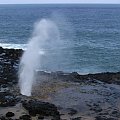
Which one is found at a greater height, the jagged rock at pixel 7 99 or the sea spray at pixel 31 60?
the sea spray at pixel 31 60

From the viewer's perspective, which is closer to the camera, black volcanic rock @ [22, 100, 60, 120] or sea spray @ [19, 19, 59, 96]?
black volcanic rock @ [22, 100, 60, 120]

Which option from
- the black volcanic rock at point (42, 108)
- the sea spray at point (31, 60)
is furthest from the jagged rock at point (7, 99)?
the sea spray at point (31, 60)

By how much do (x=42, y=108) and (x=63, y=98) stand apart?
511cm

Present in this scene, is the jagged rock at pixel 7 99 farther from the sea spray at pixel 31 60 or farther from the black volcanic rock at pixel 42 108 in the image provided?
the sea spray at pixel 31 60

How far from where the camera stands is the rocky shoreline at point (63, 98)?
33406mm

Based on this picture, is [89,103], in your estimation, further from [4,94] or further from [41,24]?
[41,24]

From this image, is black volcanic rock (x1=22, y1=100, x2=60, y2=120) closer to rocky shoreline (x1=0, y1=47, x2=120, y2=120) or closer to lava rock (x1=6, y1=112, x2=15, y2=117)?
rocky shoreline (x1=0, y1=47, x2=120, y2=120)

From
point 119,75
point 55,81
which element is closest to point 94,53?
point 119,75

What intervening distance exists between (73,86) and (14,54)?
22659mm

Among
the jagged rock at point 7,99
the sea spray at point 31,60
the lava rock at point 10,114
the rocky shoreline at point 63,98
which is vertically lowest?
the rocky shoreline at point 63,98

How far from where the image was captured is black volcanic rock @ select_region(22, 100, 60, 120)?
3316 cm

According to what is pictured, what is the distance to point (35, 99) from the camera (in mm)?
37469

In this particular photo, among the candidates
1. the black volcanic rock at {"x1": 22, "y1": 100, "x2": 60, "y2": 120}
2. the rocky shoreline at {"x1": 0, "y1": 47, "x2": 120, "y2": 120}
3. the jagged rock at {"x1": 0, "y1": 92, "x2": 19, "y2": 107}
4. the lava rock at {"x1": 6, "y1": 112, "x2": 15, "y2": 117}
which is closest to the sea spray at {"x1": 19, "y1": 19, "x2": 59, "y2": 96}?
the rocky shoreline at {"x1": 0, "y1": 47, "x2": 120, "y2": 120}

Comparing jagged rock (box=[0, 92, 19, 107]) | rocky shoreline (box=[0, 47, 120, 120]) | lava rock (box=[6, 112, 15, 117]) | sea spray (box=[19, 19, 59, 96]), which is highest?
sea spray (box=[19, 19, 59, 96])
